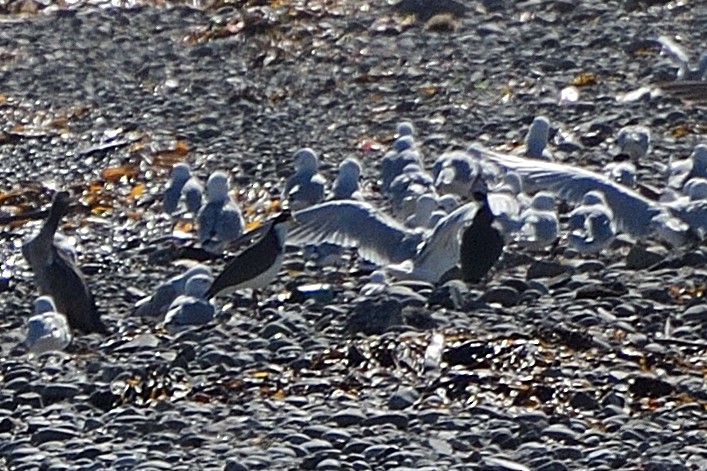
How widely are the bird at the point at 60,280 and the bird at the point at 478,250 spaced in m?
1.46

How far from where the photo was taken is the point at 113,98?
1361cm

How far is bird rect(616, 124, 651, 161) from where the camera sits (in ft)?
34.4

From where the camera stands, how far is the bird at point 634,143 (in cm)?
1050

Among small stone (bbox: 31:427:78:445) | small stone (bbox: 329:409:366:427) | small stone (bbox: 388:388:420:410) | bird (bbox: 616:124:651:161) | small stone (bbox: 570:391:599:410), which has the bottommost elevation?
bird (bbox: 616:124:651:161)

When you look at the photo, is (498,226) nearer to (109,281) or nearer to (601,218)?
(601,218)

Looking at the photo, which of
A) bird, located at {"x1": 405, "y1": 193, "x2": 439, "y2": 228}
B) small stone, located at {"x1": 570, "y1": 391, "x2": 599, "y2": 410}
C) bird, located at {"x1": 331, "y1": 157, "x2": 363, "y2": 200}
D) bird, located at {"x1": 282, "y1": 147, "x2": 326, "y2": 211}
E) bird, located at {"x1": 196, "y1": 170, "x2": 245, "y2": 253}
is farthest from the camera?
bird, located at {"x1": 282, "y1": 147, "x2": 326, "y2": 211}

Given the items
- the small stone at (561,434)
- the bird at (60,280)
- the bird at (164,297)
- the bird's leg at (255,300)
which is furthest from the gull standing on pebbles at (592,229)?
the small stone at (561,434)

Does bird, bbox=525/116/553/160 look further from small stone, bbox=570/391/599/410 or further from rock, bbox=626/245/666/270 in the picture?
small stone, bbox=570/391/599/410

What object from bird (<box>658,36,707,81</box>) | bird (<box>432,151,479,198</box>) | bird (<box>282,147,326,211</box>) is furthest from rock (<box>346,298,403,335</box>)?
bird (<box>658,36,707,81</box>)

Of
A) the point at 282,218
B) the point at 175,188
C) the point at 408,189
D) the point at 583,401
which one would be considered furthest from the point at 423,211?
the point at 583,401

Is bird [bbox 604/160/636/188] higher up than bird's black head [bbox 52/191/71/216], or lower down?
lower down

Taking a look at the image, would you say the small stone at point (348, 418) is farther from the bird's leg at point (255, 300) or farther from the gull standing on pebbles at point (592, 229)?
the gull standing on pebbles at point (592, 229)

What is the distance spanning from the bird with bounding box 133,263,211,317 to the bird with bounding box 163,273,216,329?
0.13 metres

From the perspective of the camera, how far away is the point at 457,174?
10.2m
